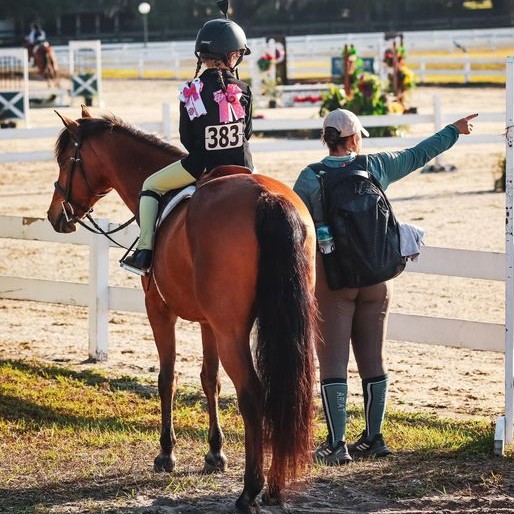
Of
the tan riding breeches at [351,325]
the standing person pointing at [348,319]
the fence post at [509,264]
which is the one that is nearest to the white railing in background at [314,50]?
the fence post at [509,264]

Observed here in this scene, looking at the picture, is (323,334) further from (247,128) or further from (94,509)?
(94,509)

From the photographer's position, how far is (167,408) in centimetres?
657

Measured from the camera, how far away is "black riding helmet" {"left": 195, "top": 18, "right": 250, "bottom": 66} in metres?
6.09

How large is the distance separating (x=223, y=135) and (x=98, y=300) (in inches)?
152

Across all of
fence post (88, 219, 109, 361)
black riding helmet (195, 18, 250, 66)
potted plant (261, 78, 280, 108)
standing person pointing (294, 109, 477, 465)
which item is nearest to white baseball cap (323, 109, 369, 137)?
standing person pointing (294, 109, 477, 465)

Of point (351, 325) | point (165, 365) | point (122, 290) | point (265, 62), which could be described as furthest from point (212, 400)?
point (265, 62)

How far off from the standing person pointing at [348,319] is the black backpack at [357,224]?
57 mm

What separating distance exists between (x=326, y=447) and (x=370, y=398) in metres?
0.39

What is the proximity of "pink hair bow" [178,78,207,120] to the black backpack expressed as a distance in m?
0.74

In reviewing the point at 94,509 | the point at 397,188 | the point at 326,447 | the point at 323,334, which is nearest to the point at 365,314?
the point at 323,334

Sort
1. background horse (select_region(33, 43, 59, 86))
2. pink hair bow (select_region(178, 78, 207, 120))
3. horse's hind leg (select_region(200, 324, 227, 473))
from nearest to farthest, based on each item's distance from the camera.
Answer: pink hair bow (select_region(178, 78, 207, 120)), horse's hind leg (select_region(200, 324, 227, 473)), background horse (select_region(33, 43, 59, 86))

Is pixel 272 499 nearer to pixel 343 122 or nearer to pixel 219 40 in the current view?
pixel 343 122

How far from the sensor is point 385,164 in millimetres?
6398

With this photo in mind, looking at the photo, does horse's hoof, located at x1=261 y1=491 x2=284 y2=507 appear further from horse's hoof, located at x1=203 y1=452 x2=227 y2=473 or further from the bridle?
the bridle
